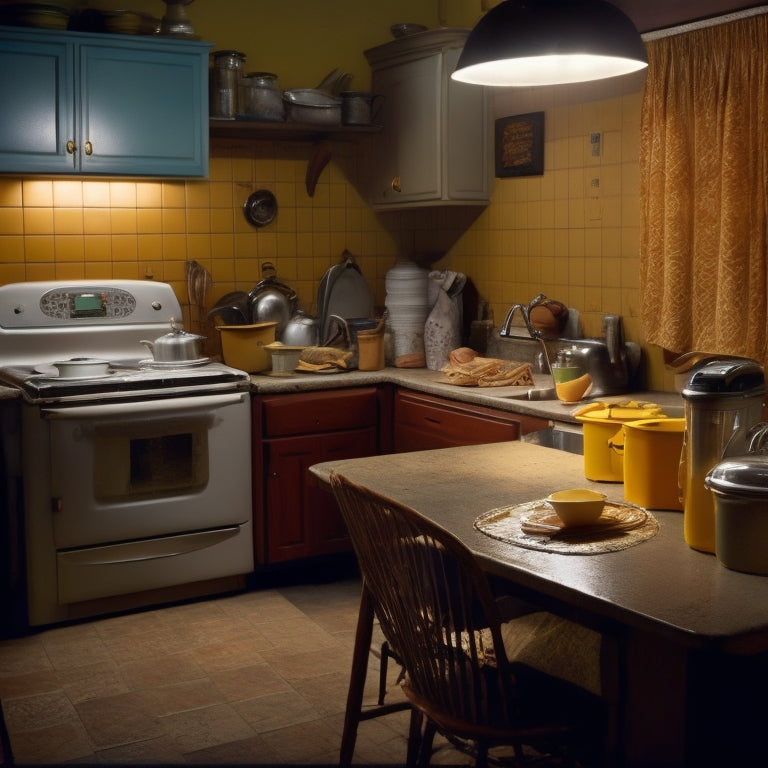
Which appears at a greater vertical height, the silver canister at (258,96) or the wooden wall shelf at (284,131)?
the silver canister at (258,96)

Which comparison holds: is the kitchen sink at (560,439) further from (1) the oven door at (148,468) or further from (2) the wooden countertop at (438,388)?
(1) the oven door at (148,468)

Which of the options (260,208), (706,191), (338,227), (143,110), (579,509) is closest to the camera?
(579,509)

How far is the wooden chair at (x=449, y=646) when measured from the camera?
1773mm

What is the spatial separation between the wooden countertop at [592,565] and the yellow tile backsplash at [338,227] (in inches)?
69.4

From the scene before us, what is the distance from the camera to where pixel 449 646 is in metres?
1.81

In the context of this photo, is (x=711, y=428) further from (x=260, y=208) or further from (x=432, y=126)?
(x=260, y=208)

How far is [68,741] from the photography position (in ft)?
9.47

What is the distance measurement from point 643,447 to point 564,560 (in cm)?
41

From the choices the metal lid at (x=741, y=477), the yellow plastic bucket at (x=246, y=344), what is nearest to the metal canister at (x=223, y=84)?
the yellow plastic bucket at (x=246, y=344)

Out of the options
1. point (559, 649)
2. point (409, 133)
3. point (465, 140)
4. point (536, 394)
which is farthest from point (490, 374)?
point (559, 649)

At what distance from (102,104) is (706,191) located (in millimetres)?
2305

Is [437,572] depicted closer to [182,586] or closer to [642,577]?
[642,577]

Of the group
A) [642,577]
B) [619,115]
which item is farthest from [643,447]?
[619,115]

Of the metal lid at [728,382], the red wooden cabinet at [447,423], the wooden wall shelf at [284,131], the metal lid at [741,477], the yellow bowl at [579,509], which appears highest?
the wooden wall shelf at [284,131]
